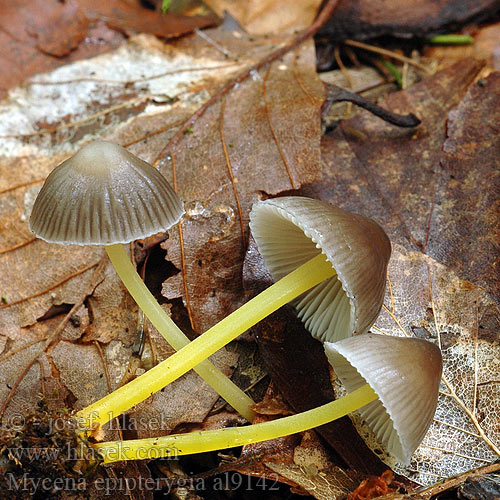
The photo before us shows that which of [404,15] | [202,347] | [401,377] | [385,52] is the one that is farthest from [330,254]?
[404,15]

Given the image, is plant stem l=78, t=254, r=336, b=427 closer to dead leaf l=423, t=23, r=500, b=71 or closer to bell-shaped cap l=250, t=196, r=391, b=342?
bell-shaped cap l=250, t=196, r=391, b=342

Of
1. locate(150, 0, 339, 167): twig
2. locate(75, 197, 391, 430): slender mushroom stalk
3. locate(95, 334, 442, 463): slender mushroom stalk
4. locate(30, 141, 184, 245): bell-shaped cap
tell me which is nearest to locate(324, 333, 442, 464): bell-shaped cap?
locate(95, 334, 442, 463): slender mushroom stalk

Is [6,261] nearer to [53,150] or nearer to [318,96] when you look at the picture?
[53,150]

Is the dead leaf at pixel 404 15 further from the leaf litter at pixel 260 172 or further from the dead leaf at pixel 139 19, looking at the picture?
the dead leaf at pixel 139 19

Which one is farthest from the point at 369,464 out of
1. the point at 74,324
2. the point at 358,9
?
the point at 358,9

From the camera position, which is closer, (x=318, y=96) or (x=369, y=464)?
(x=369, y=464)

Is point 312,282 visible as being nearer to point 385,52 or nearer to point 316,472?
point 316,472
